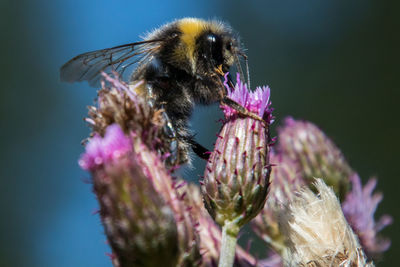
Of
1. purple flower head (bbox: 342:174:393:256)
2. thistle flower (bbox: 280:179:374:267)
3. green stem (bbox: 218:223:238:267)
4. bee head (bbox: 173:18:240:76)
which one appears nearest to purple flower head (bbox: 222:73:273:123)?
bee head (bbox: 173:18:240:76)

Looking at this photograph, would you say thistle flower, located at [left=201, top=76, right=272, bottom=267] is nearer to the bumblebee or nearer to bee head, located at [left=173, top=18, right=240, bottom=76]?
the bumblebee

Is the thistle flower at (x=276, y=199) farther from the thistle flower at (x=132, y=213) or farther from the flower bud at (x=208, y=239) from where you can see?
the thistle flower at (x=132, y=213)

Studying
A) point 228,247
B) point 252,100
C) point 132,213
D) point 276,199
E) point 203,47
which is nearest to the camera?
point 132,213

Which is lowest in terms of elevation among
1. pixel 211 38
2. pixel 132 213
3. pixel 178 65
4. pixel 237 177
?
pixel 132 213

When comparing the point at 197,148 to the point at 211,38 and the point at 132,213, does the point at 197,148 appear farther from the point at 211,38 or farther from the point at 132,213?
Answer: the point at 132,213

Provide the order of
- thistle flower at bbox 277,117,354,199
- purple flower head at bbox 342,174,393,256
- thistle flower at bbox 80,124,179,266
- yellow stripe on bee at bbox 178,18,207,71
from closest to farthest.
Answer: thistle flower at bbox 80,124,179,266
yellow stripe on bee at bbox 178,18,207,71
purple flower head at bbox 342,174,393,256
thistle flower at bbox 277,117,354,199

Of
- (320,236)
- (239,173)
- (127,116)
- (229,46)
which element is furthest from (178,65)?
(320,236)

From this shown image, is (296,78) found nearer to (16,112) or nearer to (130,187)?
(16,112)

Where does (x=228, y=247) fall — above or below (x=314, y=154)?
below
